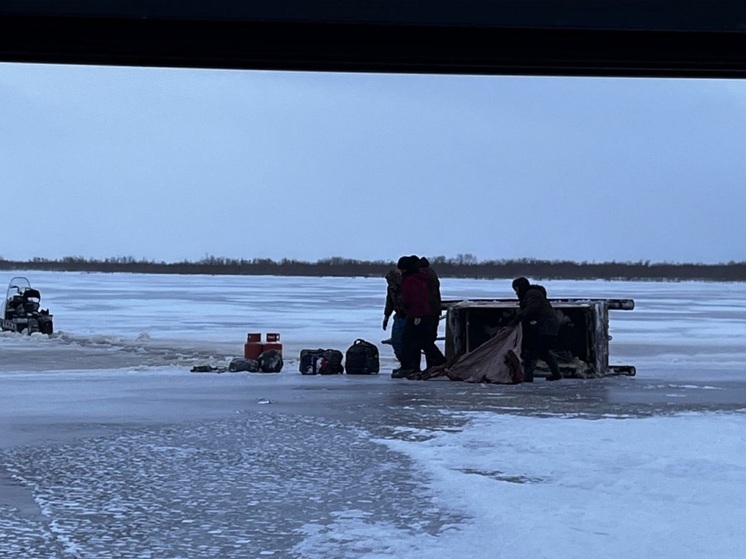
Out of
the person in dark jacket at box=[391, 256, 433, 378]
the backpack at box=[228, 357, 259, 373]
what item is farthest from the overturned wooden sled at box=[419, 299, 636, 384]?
the backpack at box=[228, 357, 259, 373]

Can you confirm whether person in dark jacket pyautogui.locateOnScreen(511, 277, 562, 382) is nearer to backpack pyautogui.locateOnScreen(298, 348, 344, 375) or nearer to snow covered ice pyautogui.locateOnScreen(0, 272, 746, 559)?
snow covered ice pyautogui.locateOnScreen(0, 272, 746, 559)

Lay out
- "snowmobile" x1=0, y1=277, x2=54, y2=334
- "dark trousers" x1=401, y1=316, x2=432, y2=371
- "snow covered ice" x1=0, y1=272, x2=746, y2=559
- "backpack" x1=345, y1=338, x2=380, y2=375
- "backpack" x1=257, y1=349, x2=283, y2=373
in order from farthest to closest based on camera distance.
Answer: "snowmobile" x1=0, y1=277, x2=54, y2=334 < "backpack" x1=257, y1=349, x2=283, y2=373 < "backpack" x1=345, y1=338, x2=380, y2=375 < "dark trousers" x1=401, y1=316, x2=432, y2=371 < "snow covered ice" x1=0, y1=272, x2=746, y2=559

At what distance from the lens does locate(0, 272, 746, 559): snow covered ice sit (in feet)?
21.5

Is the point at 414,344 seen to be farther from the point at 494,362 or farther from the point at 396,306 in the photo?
the point at 494,362

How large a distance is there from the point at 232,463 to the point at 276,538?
8.57 ft

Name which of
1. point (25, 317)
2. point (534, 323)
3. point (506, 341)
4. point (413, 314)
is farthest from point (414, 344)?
point (25, 317)

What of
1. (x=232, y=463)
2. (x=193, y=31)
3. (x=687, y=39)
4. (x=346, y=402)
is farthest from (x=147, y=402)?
(x=687, y=39)

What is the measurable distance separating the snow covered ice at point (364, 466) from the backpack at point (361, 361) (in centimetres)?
53

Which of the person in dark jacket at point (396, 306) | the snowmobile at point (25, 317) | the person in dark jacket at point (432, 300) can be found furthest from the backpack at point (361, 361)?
the snowmobile at point (25, 317)

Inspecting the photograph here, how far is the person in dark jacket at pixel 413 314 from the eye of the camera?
648 inches

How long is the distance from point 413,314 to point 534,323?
1758 millimetres

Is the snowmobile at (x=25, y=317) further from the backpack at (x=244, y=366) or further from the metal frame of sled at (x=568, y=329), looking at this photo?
the metal frame of sled at (x=568, y=329)

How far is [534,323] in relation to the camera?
622 inches

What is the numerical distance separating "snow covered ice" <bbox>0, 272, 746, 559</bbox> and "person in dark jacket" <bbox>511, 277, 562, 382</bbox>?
0.50m
